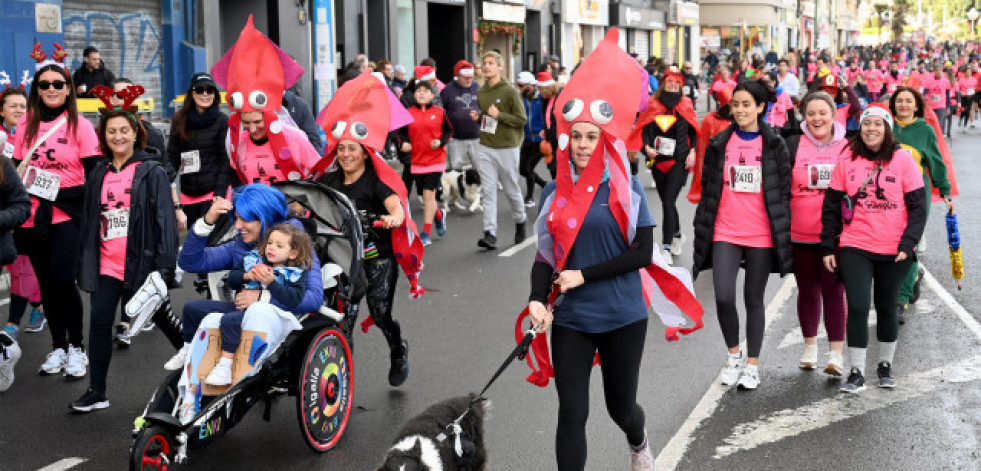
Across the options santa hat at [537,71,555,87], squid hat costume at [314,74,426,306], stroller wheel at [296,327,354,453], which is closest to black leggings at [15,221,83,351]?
squid hat costume at [314,74,426,306]

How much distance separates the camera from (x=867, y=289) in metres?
6.82

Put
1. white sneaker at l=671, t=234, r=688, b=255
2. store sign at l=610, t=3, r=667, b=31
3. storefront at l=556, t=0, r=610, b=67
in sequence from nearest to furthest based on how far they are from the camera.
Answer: white sneaker at l=671, t=234, r=688, b=255 → storefront at l=556, t=0, r=610, b=67 → store sign at l=610, t=3, r=667, b=31

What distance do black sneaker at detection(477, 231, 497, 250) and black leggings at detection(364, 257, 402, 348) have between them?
17.3 ft

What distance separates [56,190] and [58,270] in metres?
0.48

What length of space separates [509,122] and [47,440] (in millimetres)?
6856

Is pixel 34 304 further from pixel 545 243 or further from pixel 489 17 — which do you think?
pixel 489 17

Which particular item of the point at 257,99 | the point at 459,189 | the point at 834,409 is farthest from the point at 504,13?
the point at 834,409

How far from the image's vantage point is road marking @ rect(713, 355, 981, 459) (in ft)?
19.8

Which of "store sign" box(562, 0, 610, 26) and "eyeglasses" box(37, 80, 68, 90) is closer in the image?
"eyeglasses" box(37, 80, 68, 90)

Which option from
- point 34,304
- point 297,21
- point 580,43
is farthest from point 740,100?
point 580,43

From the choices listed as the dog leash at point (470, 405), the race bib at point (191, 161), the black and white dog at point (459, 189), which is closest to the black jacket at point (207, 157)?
the race bib at point (191, 161)

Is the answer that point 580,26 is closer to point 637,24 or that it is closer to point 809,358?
point 637,24

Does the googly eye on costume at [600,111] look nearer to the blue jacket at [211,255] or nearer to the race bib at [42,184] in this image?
the blue jacket at [211,255]

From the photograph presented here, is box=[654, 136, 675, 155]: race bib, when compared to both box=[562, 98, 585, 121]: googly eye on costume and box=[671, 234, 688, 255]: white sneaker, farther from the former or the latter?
box=[562, 98, 585, 121]: googly eye on costume
